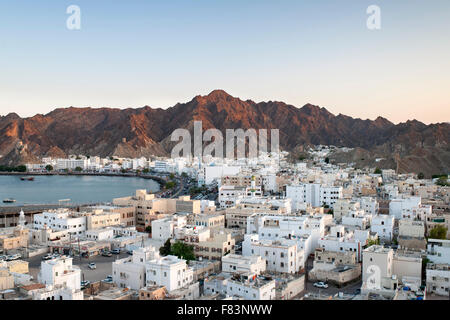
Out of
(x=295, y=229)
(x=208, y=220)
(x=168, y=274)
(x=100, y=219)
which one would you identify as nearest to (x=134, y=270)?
(x=168, y=274)

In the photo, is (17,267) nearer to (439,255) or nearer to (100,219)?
(100,219)

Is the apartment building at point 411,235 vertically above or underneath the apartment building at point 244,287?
above

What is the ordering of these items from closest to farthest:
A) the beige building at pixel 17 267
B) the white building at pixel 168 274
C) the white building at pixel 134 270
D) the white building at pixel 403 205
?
the white building at pixel 168 274
the white building at pixel 134 270
the beige building at pixel 17 267
the white building at pixel 403 205

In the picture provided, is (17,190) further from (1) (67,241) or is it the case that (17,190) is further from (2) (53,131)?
(2) (53,131)

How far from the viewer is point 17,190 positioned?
33.7 metres

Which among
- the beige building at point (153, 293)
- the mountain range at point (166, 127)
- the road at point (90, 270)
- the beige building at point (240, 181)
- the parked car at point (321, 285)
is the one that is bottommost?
the parked car at point (321, 285)

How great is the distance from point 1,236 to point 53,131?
3408 inches

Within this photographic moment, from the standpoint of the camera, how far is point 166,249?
10562mm

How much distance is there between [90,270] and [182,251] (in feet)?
6.49

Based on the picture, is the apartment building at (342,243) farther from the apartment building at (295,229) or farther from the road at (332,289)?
the road at (332,289)

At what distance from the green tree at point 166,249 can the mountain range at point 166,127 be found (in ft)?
154

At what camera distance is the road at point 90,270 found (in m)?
9.09

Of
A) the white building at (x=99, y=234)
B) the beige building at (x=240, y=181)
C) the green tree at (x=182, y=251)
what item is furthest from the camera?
the beige building at (x=240, y=181)

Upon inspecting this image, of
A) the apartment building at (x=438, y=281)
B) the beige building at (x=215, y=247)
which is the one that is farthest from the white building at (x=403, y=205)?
the apartment building at (x=438, y=281)
